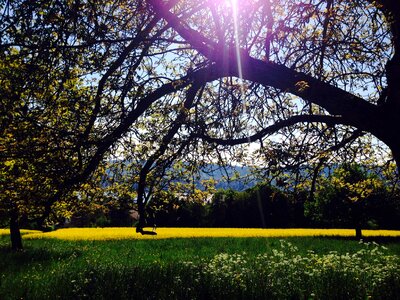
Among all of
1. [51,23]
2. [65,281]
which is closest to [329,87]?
[51,23]

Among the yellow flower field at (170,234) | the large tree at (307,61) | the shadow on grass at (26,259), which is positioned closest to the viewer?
the large tree at (307,61)

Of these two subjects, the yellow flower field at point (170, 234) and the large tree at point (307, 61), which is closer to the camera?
the large tree at point (307, 61)

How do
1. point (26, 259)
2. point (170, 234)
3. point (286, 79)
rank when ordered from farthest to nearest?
point (170, 234), point (26, 259), point (286, 79)

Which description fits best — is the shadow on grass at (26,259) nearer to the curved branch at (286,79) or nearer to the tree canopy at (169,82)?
the tree canopy at (169,82)

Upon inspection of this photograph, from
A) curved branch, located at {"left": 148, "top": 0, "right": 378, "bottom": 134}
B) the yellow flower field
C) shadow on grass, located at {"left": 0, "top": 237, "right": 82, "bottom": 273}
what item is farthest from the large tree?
the yellow flower field

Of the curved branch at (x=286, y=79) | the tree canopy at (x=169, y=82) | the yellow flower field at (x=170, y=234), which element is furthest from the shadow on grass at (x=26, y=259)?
the yellow flower field at (x=170, y=234)

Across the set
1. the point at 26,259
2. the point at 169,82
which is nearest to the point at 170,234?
the point at 26,259

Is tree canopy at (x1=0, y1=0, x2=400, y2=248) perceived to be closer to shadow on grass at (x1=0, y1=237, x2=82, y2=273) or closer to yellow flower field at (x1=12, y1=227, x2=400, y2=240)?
shadow on grass at (x1=0, y1=237, x2=82, y2=273)

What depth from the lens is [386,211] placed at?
38.2 m

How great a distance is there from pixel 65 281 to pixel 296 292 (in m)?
5.57

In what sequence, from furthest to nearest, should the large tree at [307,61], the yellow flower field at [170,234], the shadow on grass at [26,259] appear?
the yellow flower field at [170,234]
the shadow on grass at [26,259]
the large tree at [307,61]

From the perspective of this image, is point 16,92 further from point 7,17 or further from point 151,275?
point 151,275

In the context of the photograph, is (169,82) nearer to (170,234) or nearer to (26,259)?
(26,259)

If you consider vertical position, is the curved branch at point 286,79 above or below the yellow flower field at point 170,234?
above
